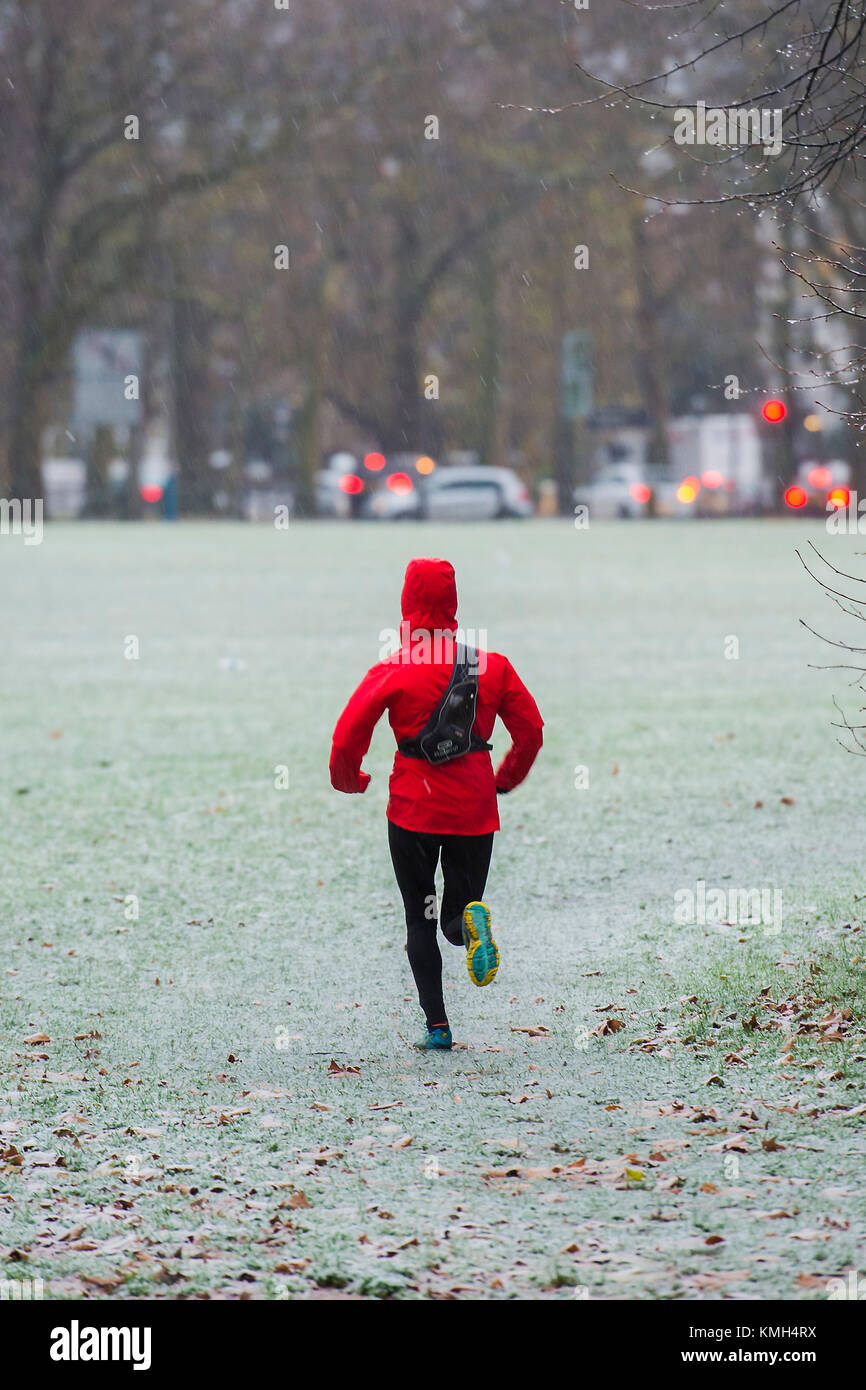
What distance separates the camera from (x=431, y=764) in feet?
21.3

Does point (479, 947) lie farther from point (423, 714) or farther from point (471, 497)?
point (471, 497)

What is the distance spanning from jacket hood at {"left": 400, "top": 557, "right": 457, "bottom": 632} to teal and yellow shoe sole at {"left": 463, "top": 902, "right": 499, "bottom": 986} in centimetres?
98

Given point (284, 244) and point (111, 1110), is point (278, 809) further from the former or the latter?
point (284, 244)

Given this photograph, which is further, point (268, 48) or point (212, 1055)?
point (268, 48)

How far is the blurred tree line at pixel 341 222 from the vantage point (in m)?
45.7

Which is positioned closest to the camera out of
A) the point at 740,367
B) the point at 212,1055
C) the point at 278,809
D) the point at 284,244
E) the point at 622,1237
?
the point at 622,1237

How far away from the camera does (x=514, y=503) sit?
56719mm

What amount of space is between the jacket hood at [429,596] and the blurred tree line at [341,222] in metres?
21.7

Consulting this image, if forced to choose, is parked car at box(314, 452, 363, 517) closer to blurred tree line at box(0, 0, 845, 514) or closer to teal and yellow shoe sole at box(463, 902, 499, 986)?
blurred tree line at box(0, 0, 845, 514)

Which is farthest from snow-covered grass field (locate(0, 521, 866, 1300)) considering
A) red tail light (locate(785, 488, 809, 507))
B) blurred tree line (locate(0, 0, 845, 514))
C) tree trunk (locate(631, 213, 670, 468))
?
tree trunk (locate(631, 213, 670, 468))

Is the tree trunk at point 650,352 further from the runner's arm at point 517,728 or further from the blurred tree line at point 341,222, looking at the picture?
the runner's arm at point 517,728

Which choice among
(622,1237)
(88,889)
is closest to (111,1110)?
(622,1237)

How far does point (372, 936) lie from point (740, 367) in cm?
5950

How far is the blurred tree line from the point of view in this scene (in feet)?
150
